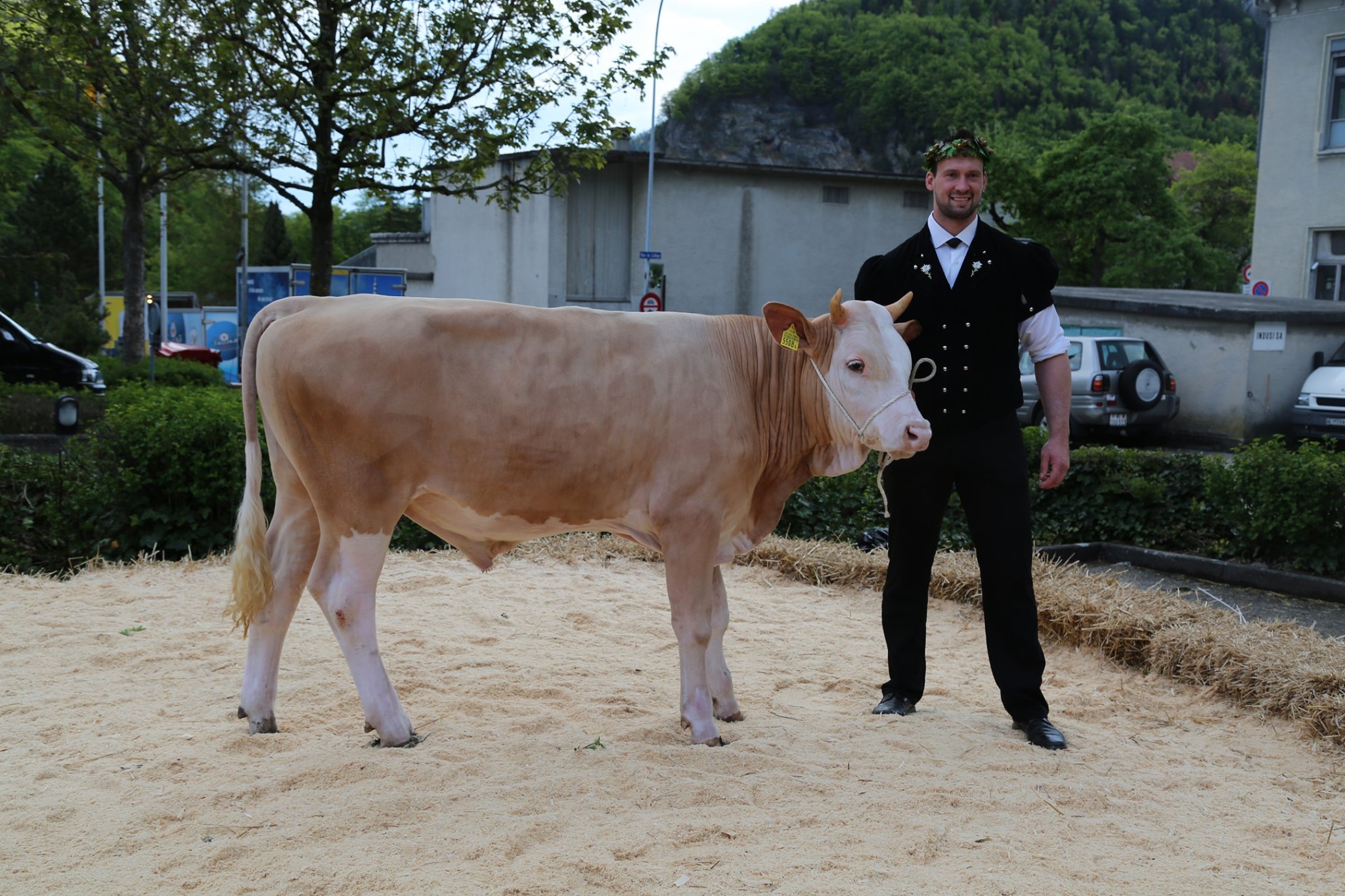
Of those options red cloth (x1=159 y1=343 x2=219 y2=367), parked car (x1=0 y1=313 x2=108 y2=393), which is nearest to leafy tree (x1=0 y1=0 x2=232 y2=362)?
parked car (x1=0 y1=313 x2=108 y2=393)

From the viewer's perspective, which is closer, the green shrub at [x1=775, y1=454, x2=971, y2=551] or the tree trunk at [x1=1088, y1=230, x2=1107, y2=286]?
the green shrub at [x1=775, y1=454, x2=971, y2=551]

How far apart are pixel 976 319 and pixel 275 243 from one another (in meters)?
60.9

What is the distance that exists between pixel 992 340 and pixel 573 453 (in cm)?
178

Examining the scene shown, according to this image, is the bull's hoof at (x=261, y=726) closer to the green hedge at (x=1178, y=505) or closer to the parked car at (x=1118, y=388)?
the green hedge at (x=1178, y=505)

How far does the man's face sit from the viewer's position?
461 cm

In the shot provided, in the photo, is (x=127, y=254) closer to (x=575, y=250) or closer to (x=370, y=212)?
(x=575, y=250)

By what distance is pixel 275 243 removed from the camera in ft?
198

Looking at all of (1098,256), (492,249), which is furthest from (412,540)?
(1098,256)

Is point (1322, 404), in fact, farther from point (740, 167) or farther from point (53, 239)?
point (53, 239)

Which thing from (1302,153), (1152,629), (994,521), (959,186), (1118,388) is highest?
(1302,153)

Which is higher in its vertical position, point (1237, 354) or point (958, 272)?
point (958, 272)

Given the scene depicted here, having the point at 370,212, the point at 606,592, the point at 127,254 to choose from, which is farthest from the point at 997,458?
the point at 370,212

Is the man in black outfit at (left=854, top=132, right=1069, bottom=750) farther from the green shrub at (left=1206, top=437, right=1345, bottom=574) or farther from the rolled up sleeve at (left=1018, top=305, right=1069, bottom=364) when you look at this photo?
the green shrub at (left=1206, top=437, right=1345, bottom=574)

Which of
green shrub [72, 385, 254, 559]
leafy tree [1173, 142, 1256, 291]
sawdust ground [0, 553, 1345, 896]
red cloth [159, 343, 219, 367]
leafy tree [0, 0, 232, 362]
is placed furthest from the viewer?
leafy tree [1173, 142, 1256, 291]
